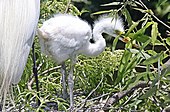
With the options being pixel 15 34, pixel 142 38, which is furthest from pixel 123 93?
pixel 15 34

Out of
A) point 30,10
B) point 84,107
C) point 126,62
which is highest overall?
point 30,10

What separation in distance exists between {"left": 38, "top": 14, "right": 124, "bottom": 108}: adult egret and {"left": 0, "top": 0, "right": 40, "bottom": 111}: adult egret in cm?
16

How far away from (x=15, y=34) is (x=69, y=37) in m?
0.24

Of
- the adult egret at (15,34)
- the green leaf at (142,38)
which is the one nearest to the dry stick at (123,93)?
the green leaf at (142,38)

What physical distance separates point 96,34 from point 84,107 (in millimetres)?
385

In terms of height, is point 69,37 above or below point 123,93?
above

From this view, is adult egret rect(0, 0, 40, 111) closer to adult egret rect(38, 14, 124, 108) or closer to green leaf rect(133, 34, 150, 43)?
adult egret rect(38, 14, 124, 108)

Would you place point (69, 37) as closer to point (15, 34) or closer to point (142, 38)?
point (15, 34)

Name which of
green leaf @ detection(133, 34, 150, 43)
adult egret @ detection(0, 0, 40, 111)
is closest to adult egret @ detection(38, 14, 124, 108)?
adult egret @ detection(0, 0, 40, 111)

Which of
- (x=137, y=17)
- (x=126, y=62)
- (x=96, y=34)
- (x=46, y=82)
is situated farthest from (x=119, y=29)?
(x=137, y=17)

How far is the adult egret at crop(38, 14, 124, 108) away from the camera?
1.84 m

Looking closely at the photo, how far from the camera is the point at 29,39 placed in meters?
1.66

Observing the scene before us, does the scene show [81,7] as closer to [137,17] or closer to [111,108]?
[137,17]

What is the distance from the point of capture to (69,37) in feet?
6.10
